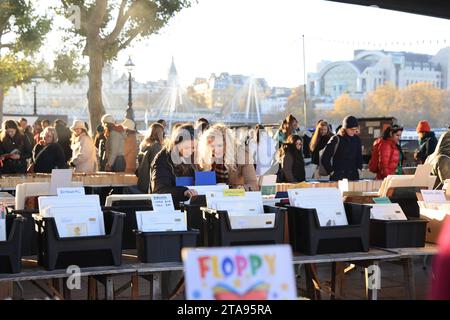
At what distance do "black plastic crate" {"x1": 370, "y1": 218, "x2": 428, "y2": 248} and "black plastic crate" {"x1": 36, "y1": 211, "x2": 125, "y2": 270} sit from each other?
4.81ft

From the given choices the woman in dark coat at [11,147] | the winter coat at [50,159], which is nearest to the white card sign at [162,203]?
the winter coat at [50,159]


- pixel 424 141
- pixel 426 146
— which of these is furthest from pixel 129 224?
pixel 424 141

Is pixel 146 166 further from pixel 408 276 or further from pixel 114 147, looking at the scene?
pixel 408 276

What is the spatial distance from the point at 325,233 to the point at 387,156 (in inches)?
172

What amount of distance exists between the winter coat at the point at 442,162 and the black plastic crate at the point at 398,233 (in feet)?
6.62

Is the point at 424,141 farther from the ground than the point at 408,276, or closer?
farther from the ground

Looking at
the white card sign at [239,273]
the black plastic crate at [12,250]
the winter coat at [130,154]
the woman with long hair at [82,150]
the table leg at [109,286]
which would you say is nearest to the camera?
the white card sign at [239,273]

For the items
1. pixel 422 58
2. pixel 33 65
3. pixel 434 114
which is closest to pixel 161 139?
pixel 33 65

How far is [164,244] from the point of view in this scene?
3.68m

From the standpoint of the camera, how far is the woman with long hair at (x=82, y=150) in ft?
27.2

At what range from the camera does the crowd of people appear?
5.04 meters

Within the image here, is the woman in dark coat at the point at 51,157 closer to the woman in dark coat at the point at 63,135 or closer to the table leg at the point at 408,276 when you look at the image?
the woman in dark coat at the point at 63,135
